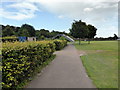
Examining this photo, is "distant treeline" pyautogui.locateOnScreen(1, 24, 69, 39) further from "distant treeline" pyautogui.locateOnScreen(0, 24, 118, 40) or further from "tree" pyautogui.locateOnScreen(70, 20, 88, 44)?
"tree" pyautogui.locateOnScreen(70, 20, 88, 44)

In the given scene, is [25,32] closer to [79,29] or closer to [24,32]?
[24,32]

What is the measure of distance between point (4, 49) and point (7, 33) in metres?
46.4

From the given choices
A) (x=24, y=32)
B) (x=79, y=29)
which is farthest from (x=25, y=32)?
(x=79, y=29)

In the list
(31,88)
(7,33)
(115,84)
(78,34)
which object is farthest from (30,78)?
(7,33)

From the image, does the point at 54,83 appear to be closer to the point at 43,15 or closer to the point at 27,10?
the point at 27,10

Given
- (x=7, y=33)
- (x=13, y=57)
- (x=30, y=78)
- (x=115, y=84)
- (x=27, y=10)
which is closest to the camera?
(x=13, y=57)

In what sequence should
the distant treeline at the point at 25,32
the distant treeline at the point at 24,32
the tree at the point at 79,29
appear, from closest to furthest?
the tree at the point at 79,29 → the distant treeline at the point at 25,32 → the distant treeline at the point at 24,32

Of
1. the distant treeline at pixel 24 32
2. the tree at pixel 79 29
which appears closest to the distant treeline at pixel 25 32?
the distant treeline at pixel 24 32

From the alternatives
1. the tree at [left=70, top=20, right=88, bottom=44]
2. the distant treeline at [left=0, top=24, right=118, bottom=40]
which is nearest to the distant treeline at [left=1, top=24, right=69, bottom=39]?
the distant treeline at [left=0, top=24, right=118, bottom=40]

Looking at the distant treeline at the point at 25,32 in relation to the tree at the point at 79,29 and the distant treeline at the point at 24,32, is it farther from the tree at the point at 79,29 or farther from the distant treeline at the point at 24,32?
the tree at the point at 79,29

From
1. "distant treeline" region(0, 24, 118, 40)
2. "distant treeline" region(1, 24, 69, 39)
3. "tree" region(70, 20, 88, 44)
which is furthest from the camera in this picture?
"distant treeline" region(1, 24, 69, 39)

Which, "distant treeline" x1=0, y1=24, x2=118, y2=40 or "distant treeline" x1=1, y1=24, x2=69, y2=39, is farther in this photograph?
"distant treeline" x1=1, y1=24, x2=69, y2=39

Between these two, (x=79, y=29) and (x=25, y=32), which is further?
(x=25, y=32)

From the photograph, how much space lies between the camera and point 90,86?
13.5 feet
